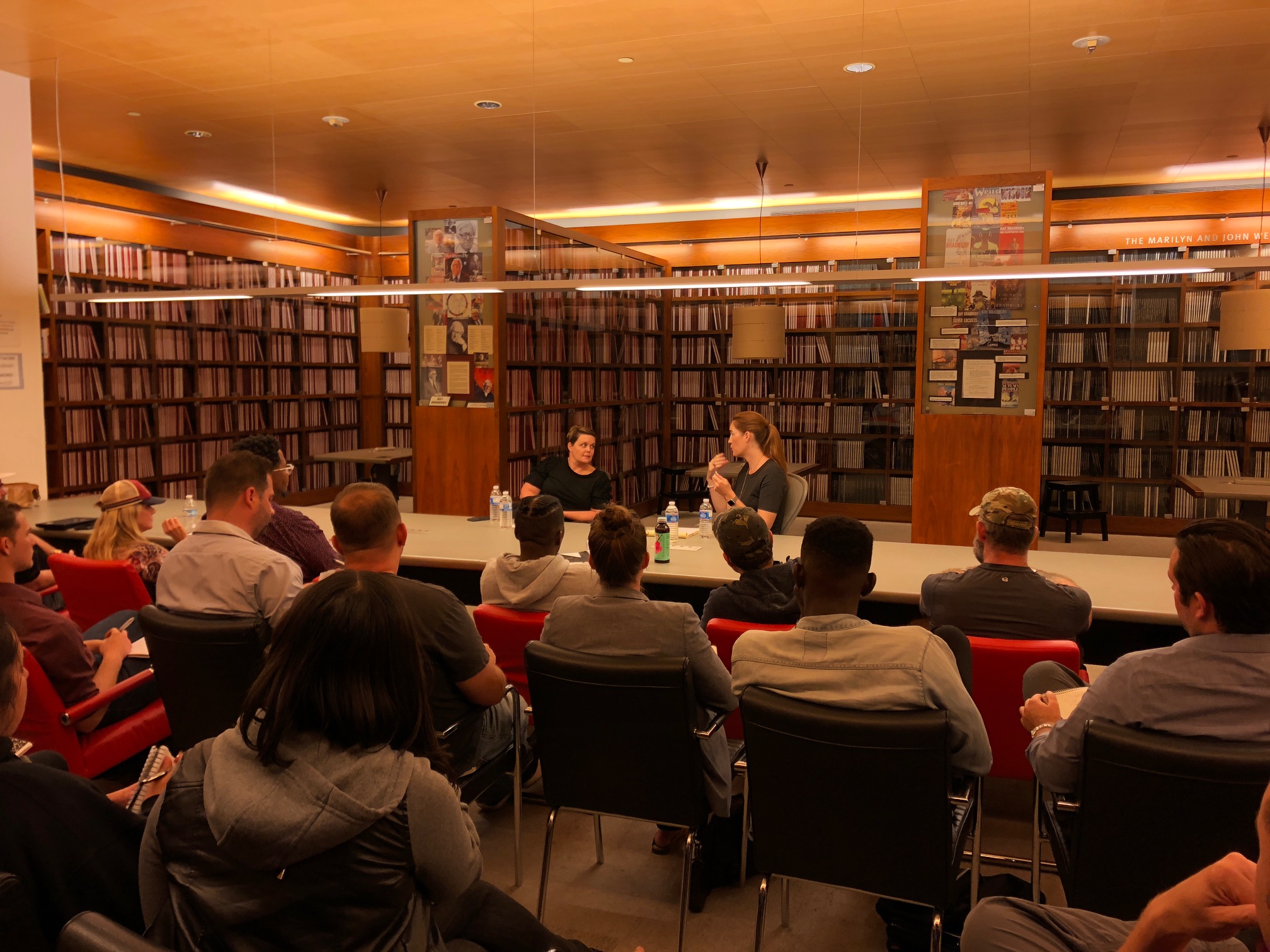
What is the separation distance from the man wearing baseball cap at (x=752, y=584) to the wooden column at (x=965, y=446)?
3808 mm

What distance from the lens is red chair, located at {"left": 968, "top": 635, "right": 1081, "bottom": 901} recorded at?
95.9 inches

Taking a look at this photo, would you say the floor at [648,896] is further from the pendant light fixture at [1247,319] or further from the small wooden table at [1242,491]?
the pendant light fixture at [1247,319]

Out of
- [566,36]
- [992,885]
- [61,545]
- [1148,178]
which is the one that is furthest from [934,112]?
[61,545]

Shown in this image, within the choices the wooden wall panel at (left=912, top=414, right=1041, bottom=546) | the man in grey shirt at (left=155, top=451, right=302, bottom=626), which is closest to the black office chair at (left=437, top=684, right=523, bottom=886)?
the man in grey shirt at (left=155, top=451, right=302, bottom=626)

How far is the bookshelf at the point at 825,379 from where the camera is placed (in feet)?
32.7

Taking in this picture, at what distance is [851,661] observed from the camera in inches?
81.0

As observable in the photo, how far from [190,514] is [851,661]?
425 centimetres

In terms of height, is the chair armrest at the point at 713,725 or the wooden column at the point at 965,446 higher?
the wooden column at the point at 965,446

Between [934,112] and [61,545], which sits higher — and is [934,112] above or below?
above

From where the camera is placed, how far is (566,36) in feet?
16.7

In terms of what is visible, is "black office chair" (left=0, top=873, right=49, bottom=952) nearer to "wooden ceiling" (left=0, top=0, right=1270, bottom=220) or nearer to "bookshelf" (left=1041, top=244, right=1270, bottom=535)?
"wooden ceiling" (left=0, top=0, right=1270, bottom=220)

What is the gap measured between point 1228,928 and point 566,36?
196 inches

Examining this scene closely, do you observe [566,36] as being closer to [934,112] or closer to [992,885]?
[934,112]

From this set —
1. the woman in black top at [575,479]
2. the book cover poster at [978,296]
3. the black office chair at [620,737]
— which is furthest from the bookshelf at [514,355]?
the black office chair at [620,737]
